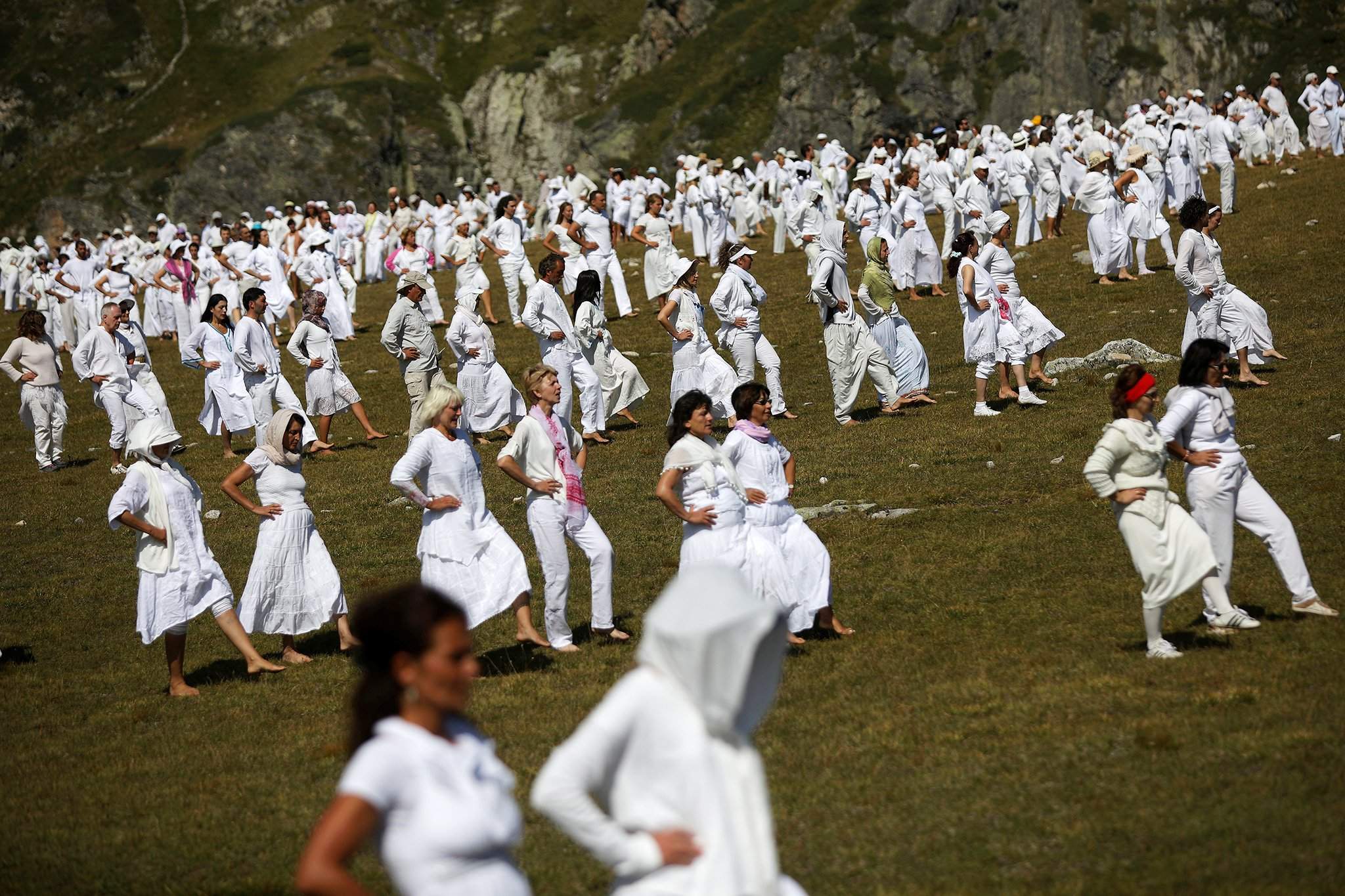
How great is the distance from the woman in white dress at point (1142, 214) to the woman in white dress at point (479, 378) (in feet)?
40.1

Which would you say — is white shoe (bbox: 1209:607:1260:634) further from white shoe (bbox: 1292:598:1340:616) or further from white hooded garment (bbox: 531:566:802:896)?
white hooded garment (bbox: 531:566:802:896)

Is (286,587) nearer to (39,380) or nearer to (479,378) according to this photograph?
(479,378)

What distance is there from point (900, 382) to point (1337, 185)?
16.9 meters

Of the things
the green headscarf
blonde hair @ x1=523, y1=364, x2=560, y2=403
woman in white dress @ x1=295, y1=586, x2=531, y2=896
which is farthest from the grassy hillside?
woman in white dress @ x1=295, y1=586, x2=531, y2=896

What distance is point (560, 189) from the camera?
129 feet

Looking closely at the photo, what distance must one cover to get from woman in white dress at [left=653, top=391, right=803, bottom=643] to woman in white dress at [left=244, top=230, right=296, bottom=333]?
22229 millimetres

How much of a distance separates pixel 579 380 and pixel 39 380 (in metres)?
8.06

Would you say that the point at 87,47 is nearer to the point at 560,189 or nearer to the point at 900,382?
the point at 560,189

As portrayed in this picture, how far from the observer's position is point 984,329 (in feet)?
56.0

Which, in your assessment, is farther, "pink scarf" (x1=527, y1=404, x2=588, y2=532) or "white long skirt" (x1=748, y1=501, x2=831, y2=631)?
"pink scarf" (x1=527, y1=404, x2=588, y2=532)

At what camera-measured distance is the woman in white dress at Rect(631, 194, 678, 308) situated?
2780cm

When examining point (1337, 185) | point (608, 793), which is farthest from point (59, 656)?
point (1337, 185)

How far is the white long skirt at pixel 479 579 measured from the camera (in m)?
9.99

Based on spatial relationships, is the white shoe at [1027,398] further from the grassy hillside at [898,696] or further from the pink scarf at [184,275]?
the pink scarf at [184,275]
